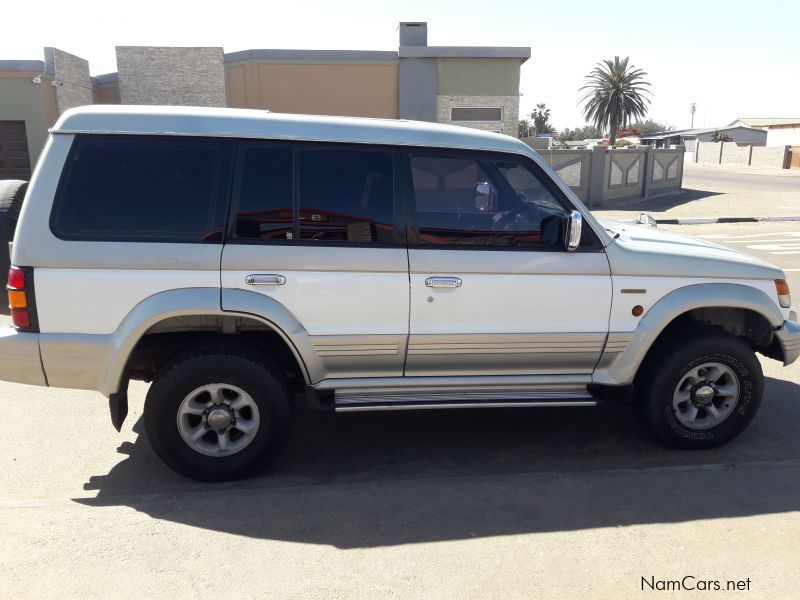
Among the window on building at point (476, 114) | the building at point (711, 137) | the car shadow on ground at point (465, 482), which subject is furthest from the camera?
the building at point (711, 137)

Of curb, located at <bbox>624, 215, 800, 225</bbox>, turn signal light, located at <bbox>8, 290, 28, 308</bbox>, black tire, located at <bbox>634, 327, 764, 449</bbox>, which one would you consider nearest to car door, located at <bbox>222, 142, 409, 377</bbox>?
turn signal light, located at <bbox>8, 290, 28, 308</bbox>

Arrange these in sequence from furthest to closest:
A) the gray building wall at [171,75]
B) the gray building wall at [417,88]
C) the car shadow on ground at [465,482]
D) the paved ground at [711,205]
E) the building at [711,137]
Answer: the building at [711,137], the gray building wall at [417,88], the gray building wall at [171,75], the paved ground at [711,205], the car shadow on ground at [465,482]

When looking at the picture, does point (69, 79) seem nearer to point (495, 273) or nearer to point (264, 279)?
point (264, 279)

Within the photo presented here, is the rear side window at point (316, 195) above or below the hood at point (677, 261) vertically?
above

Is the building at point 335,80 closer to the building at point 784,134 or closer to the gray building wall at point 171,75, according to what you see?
the gray building wall at point 171,75

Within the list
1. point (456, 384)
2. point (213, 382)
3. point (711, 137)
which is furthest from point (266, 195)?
point (711, 137)

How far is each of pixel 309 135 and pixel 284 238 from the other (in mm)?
612

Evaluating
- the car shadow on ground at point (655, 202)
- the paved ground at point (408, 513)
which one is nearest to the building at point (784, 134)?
the car shadow on ground at point (655, 202)

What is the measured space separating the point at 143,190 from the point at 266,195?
0.67 meters

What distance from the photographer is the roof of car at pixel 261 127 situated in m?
3.82

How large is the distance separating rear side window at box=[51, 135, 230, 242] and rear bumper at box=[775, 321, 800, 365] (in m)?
3.57

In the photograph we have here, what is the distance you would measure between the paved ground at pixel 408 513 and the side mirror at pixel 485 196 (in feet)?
5.18

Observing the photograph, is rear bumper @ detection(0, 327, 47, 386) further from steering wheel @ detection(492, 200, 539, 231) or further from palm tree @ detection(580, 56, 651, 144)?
palm tree @ detection(580, 56, 651, 144)

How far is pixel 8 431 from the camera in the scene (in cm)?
472
